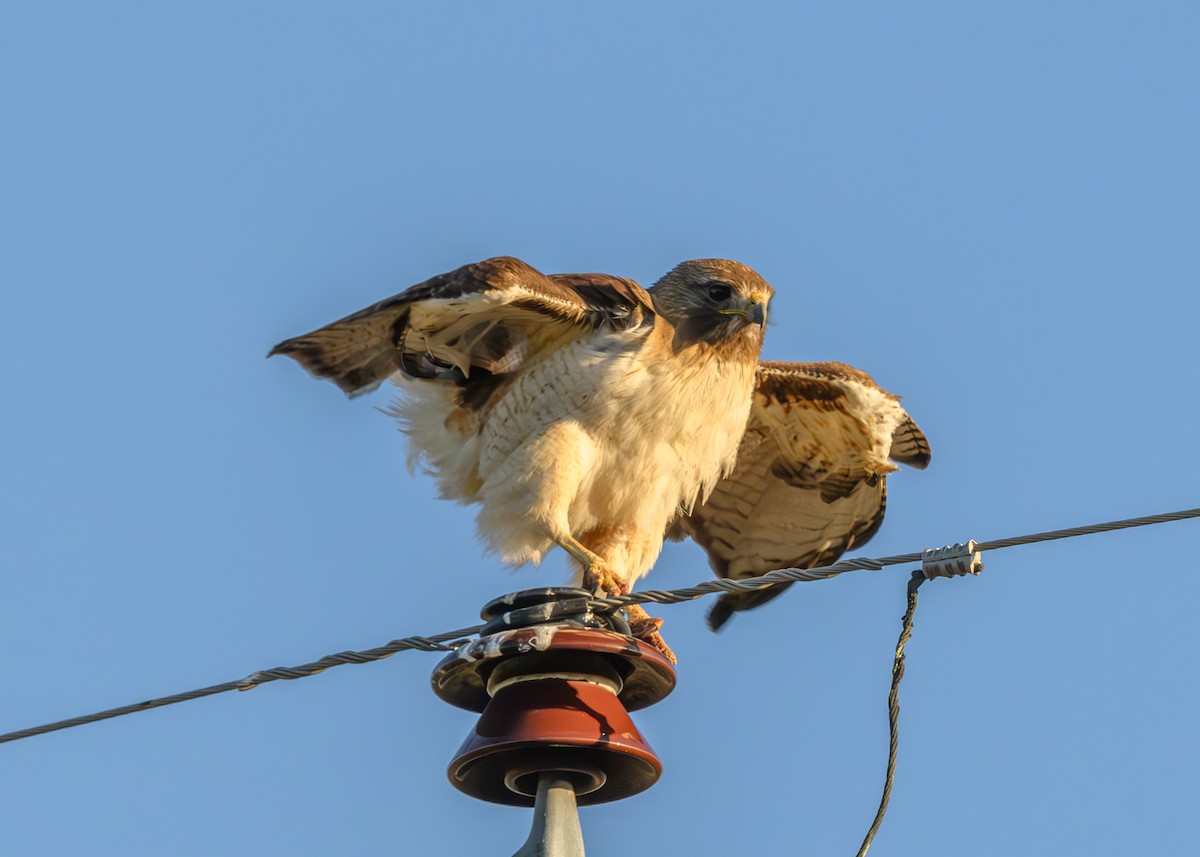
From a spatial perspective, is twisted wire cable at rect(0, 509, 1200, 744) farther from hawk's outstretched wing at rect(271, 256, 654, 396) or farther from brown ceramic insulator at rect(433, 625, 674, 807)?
hawk's outstretched wing at rect(271, 256, 654, 396)

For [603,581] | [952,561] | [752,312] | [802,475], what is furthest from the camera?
[802,475]

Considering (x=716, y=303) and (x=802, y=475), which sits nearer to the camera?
(x=716, y=303)

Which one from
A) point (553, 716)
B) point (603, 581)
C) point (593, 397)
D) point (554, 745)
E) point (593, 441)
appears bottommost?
point (554, 745)

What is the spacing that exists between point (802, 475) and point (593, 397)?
78.9 inches

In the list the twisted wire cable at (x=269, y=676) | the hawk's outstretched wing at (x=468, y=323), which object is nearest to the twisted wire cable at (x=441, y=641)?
the twisted wire cable at (x=269, y=676)

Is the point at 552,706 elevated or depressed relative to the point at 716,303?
depressed

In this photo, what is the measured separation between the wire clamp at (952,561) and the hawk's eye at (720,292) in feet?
13.4

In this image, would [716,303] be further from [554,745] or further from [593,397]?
[554,745]

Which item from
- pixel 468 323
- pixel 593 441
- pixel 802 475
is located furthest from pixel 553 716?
pixel 802 475

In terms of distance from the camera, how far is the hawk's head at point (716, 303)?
9.73 meters

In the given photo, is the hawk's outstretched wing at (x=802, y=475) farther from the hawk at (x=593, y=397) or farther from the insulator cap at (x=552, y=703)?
the insulator cap at (x=552, y=703)

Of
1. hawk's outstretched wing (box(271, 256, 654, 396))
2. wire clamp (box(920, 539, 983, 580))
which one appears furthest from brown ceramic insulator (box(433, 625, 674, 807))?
hawk's outstretched wing (box(271, 256, 654, 396))

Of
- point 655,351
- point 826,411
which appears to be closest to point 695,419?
point 655,351

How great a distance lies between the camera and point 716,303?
9812 mm
